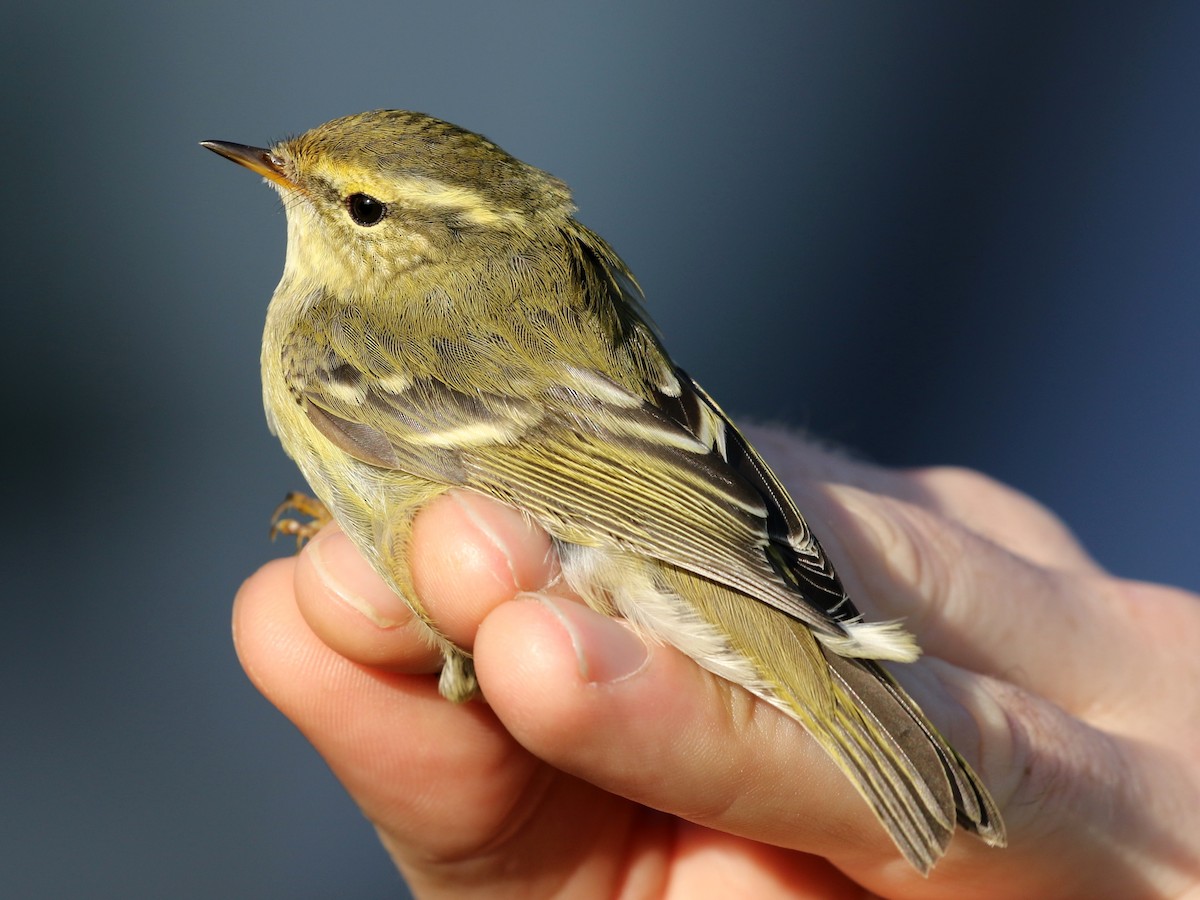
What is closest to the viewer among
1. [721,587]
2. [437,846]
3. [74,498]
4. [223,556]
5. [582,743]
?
Result: [582,743]

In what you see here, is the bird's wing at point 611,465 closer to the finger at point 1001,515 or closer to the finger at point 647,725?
the finger at point 647,725

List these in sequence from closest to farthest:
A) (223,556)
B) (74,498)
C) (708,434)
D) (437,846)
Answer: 1. (708,434)
2. (437,846)
3. (74,498)
4. (223,556)

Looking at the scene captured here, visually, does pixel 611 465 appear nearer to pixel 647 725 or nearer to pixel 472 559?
pixel 472 559

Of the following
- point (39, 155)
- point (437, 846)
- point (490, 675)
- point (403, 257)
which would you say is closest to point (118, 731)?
point (39, 155)

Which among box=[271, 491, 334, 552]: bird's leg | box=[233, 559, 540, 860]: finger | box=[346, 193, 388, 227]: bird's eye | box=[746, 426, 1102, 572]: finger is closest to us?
box=[233, 559, 540, 860]: finger

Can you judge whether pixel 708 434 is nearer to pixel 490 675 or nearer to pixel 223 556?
pixel 490 675

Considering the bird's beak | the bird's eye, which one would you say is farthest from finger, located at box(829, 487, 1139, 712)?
the bird's beak

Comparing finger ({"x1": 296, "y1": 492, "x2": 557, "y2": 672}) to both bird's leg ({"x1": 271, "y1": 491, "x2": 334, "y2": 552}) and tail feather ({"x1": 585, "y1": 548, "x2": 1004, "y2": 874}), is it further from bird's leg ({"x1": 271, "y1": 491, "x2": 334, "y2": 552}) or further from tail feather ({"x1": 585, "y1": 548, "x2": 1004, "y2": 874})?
bird's leg ({"x1": 271, "y1": 491, "x2": 334, "y2": 552})
